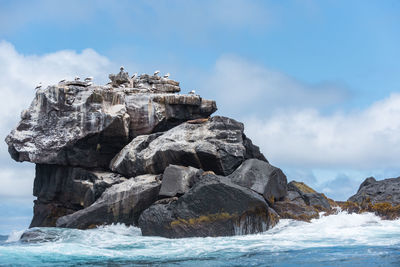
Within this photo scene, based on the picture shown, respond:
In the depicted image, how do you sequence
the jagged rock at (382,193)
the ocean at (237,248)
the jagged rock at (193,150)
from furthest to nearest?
the jagged rock at (382,193), the jagged rock at (193,150), the ocean at (237,248)

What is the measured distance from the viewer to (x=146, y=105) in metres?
26.7

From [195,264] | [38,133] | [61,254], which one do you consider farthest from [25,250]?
[38,133]

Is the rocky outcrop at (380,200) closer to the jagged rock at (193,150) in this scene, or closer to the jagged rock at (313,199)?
the jagged rock at (313,199)

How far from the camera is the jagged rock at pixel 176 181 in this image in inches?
730

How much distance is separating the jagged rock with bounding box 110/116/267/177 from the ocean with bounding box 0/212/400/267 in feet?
14.4

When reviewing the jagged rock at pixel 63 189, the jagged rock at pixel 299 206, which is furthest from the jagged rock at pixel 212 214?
the jagged rock at pixel 63 189

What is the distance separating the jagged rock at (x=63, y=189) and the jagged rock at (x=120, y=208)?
110 inches

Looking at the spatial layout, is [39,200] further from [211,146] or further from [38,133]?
[211,146]

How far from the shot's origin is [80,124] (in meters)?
25.2

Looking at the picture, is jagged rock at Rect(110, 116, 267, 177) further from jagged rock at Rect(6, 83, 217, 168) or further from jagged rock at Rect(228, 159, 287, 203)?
jagged rock at Rect(6, 83, 217, 168)

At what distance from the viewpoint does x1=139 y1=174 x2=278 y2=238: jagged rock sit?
16.9 meters

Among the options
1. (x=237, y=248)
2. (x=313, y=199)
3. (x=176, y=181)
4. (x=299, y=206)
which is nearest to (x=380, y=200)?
(x=313, y=199)

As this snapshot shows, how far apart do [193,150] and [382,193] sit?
1036cm

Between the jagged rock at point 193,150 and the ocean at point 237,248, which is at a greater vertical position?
the jagged rock at point 193,150
